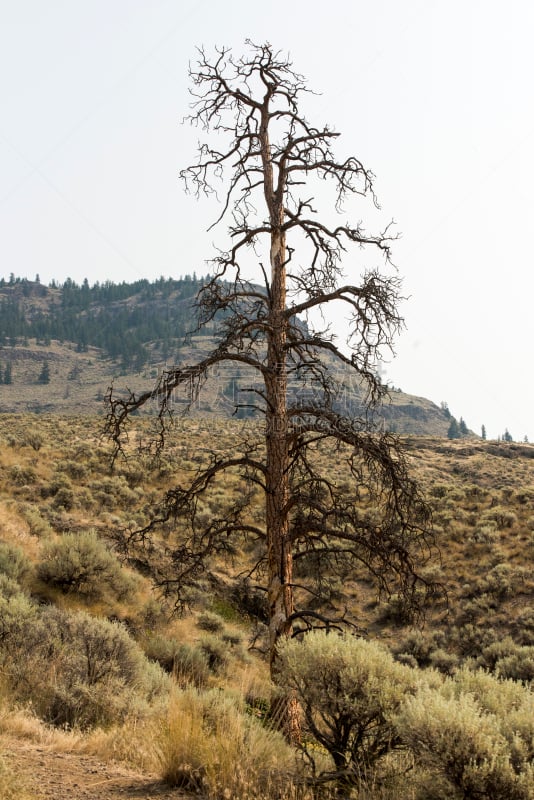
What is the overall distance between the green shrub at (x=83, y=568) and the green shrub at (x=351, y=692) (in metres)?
9.95

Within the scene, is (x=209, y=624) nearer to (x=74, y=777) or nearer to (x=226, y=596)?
(x=226, y=596)

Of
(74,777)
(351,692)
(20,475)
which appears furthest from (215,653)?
(20,475)

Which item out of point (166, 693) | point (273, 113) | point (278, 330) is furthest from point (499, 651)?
point (273, 113)

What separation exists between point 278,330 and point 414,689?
4.12 m

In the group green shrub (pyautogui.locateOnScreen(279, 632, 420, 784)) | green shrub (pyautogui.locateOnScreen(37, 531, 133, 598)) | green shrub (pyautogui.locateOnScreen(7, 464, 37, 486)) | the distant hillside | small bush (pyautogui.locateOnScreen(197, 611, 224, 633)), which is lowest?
small bush (pyautogui.locateOnScreen(197, 611, 224, 633))

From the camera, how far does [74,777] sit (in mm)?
4930

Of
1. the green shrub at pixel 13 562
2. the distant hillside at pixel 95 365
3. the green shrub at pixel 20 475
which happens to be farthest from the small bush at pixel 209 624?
the distant hillside at pixel 95 365

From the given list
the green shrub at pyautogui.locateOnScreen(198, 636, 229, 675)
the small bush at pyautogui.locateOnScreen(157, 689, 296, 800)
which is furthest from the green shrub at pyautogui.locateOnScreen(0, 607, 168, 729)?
the green shrub at pyautogui.locateOnScreen(198, 636, 229, 675)

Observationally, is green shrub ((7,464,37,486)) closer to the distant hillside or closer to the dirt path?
the dirt path

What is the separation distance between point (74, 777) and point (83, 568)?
929 centimetres

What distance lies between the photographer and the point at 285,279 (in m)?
7.40

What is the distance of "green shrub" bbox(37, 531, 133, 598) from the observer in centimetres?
1346

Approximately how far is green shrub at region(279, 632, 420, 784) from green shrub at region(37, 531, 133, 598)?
9954 millimetres

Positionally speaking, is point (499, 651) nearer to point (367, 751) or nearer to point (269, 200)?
point (367, 751)
